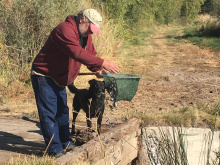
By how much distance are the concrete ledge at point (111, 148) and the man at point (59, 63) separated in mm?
394

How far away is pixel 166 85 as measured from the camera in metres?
9.96

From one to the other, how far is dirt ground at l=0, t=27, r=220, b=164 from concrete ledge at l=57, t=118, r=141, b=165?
677 millimetres

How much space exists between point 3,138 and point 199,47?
1418 cm

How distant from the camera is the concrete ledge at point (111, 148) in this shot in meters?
3.92

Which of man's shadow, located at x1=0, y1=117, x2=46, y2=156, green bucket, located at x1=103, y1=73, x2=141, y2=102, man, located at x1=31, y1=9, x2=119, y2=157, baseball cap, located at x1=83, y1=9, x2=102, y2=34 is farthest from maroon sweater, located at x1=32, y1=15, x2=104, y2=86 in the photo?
man's shadow, located at x1=0, y1=117, x2=46, y2=156

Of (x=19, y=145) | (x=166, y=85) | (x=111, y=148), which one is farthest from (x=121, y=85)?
(x=166, y=85)

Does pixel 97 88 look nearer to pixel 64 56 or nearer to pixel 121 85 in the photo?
pixel 121 85

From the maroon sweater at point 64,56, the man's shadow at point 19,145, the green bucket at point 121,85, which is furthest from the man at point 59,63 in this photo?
the man's shadow at point 19,145

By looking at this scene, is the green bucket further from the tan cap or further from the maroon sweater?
the tan cap

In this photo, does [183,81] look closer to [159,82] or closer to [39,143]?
[159,82]

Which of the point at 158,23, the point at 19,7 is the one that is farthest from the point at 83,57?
the point at 158,23

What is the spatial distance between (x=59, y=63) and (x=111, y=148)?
127 centimetres

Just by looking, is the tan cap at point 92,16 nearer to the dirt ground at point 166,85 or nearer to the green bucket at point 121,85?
the green bucket at point 121,85

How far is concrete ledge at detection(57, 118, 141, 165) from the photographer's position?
3.92 m
